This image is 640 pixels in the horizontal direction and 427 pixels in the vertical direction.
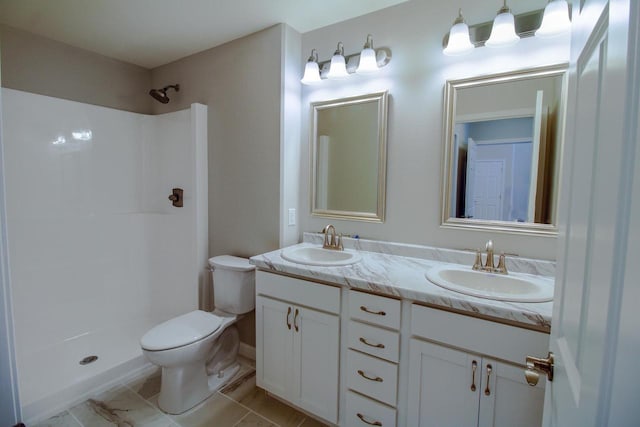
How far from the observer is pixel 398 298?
133cm

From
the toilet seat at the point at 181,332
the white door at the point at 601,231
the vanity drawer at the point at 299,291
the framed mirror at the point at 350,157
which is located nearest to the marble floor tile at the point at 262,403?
the toilet seat at the point at 181,332

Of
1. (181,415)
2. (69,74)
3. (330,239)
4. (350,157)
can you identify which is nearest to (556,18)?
(350,157)

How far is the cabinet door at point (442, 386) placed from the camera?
1.17 m

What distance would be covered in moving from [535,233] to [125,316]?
9.91 ft

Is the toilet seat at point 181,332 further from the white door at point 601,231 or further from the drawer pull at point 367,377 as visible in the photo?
the white door at point 601,231

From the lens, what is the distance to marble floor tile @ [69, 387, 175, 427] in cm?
168

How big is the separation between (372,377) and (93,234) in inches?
92.5

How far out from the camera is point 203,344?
5.88ft

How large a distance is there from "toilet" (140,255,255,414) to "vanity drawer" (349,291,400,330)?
864 mm

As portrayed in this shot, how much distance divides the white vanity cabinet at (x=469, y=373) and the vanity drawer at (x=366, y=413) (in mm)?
99

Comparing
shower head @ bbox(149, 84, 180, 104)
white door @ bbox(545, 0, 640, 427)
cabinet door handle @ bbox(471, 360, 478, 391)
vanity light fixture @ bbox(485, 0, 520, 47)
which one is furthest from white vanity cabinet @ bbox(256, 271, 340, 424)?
shower head @ bbox(149, 84, 180, 104)

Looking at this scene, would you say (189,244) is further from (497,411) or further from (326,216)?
(497,411)

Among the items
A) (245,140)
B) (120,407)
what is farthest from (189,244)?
(120,407)

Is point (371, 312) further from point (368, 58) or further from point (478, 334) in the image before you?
point (368, 58)
